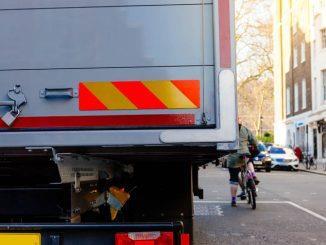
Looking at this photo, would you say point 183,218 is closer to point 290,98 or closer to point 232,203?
point 232,203

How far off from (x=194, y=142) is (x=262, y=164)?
28612mm

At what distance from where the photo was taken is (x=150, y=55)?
3180 mm

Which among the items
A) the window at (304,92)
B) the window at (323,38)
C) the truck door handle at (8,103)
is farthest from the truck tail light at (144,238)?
the window at (304,92)

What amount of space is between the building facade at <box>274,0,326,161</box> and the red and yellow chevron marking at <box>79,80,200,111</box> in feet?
125

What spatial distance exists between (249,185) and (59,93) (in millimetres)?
8719

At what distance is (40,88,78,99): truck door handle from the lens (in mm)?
3146

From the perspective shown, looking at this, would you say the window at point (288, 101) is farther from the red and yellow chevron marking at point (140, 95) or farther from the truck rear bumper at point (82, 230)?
the truck rear bumper at point (82, 230)

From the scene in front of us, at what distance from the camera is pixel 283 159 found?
34.2 metres

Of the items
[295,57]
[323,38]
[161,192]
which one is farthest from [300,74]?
[161,192]

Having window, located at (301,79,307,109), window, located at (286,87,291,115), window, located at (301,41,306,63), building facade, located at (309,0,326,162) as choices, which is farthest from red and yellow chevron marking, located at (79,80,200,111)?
window, located at (286,87,291,115)

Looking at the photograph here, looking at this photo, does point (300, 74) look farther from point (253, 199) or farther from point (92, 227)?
point (92, 227)

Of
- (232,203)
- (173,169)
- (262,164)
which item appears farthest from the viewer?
(262,164)

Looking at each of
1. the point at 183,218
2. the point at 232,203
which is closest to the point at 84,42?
the point at 183,218

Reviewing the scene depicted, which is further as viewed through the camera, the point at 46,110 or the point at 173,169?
the point at 173,169
